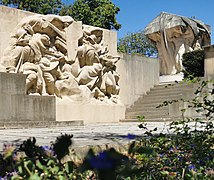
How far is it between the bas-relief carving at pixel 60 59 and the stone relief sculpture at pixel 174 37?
20.0ft

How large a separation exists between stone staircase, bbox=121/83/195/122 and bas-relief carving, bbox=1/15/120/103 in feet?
3.83

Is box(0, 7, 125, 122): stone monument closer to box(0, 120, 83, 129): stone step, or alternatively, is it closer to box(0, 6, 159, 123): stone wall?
box(0, 6, 159, 123): stone wall

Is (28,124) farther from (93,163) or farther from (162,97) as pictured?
(93,163)

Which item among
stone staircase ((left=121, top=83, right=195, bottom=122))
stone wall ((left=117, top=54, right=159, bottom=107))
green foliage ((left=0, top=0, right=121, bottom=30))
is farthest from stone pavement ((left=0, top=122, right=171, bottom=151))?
green foliage ((left=0, top=0, right=121, bottom=30))

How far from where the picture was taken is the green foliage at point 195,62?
57.6 feet

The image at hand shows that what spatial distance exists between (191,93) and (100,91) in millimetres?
3185

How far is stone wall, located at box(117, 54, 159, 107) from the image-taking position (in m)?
15.3

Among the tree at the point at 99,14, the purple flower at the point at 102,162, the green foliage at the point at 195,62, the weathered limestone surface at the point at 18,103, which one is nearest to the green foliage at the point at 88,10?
the tree at the point at 99,14

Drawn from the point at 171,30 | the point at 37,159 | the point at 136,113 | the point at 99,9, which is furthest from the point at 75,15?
the point at 37,159

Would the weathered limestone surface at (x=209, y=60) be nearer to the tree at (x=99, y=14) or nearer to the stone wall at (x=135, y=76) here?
the stone wall at (x=135, y=76)

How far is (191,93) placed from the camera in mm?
13453

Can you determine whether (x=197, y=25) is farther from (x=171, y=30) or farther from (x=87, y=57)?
(x=87, y=57)

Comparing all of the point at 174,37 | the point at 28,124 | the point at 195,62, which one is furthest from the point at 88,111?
the point at 174,37

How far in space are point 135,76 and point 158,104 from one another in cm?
182
